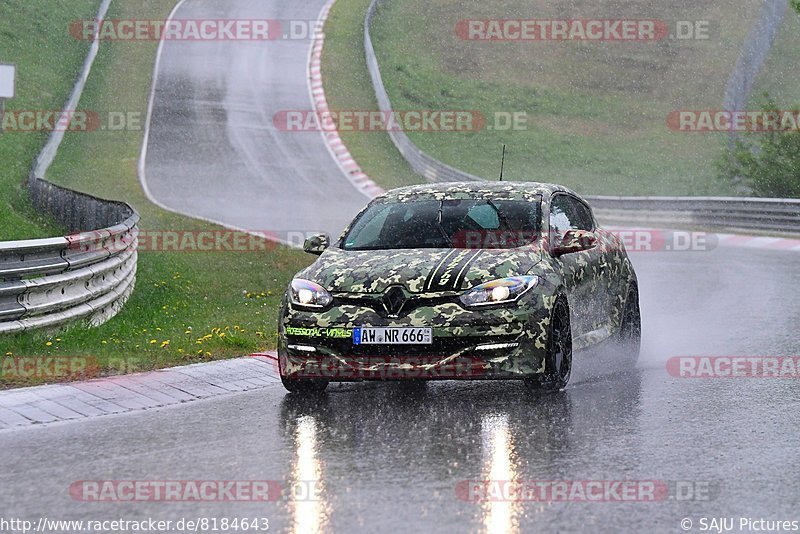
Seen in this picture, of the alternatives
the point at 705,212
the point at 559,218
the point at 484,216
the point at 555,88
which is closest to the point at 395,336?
the point at 484,216

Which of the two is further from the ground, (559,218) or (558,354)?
(559,218)

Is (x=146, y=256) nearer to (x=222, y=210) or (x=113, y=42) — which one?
(x=222, y=210)

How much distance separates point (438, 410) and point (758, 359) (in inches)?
149

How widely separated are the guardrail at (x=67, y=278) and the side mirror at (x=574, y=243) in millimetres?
4584

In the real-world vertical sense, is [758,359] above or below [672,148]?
above

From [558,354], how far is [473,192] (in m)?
1.86

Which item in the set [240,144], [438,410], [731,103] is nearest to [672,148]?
[731,103]

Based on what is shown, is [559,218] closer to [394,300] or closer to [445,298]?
[445,298]

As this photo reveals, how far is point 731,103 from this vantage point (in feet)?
170

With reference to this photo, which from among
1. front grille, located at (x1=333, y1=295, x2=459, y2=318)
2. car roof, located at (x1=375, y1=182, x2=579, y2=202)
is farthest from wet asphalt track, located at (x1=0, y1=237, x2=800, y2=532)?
car roof, located at (x1=375, y1=182, x2=579, y2=202)

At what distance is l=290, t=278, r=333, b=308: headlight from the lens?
31.6 feet

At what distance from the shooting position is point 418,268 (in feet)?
31.6

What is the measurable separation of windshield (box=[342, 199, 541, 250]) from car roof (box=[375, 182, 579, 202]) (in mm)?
82

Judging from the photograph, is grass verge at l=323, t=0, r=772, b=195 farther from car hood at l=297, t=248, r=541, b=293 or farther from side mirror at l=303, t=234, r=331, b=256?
car hood at l=297, t=248, r=541, b=293
